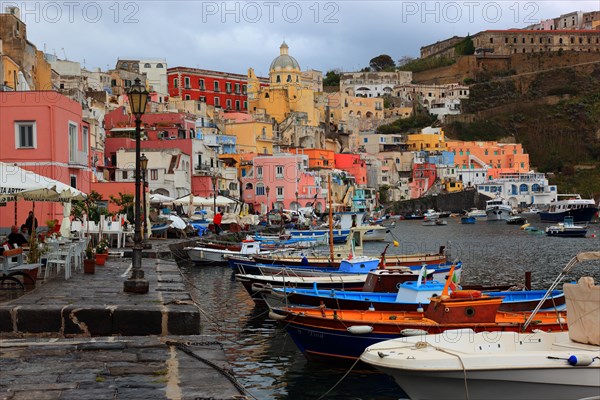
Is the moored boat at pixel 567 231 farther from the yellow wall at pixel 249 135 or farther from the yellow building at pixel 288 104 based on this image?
the yellow building at pixel 288 104

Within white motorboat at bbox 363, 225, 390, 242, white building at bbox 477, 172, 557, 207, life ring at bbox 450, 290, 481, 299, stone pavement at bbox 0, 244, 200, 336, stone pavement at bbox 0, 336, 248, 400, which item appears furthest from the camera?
white building at bbox 477, 172, 557, 207

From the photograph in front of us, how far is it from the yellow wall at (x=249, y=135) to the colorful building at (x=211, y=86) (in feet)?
60.4

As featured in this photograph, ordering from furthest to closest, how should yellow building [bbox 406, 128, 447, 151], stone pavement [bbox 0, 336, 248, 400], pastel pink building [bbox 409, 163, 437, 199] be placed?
yellow building [bbox 406, 128, 447, 151] < pastel pink building [bbox 409, 163, 437, 199] < stone pavement [bbox 0, 336, 248, 400]

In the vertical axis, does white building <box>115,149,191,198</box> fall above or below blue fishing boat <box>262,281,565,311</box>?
above

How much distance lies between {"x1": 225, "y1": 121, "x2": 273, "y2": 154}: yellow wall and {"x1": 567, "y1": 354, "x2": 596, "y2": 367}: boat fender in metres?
86.8

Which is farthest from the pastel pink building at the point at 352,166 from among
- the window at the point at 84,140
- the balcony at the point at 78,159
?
the balcony at the point at 78,159

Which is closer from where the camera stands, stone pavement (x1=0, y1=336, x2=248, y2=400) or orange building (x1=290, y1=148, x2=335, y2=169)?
stone pavement (x1=0, y1=336, x2=248, y2=400)

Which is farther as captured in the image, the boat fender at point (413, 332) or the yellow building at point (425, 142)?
the yellow building at point (425, 142)

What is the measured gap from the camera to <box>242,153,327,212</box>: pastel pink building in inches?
3359

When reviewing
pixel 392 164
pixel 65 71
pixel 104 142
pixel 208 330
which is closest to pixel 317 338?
pixel 208 330

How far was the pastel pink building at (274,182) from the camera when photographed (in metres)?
85.3

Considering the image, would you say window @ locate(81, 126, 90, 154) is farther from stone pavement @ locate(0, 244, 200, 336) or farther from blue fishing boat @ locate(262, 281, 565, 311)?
stone pavement @ locate(0, 244, 200, 336)

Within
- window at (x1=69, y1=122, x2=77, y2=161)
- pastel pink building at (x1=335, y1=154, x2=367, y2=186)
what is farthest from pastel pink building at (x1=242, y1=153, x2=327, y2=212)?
window at (x1=69, y1=122, x2=77, y2=161)

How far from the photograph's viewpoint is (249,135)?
9719cm
